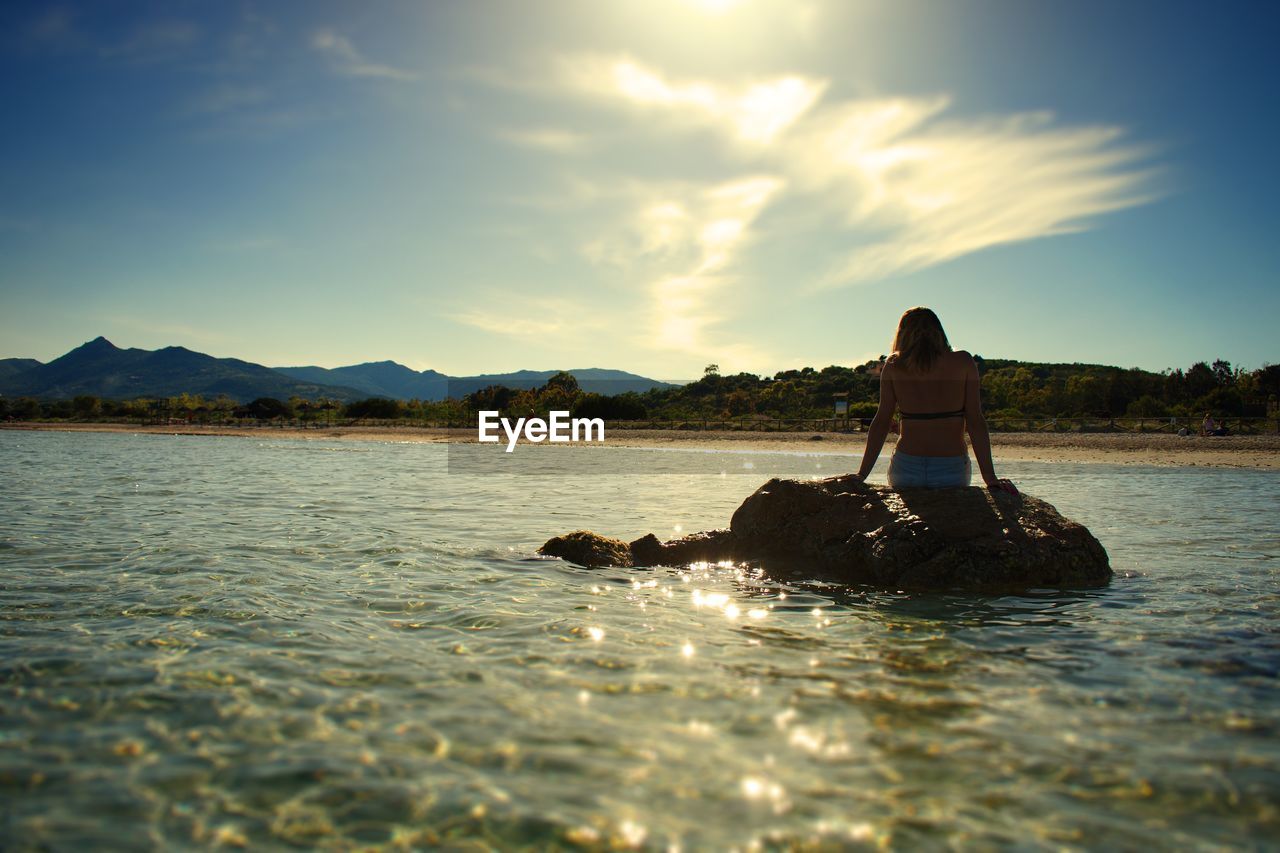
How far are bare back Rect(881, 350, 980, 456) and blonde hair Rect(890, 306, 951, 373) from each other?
2.2 inches

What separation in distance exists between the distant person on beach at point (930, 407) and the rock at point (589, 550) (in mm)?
2713

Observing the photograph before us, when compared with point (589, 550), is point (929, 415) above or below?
above

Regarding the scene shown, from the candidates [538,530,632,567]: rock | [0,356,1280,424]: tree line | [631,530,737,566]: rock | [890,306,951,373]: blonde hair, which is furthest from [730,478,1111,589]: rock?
[0,356,1280,424]: tree line

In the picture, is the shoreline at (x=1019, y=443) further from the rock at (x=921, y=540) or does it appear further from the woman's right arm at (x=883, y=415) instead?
the woman's right arm at (x=883, y=415)

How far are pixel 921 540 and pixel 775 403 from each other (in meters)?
67.3

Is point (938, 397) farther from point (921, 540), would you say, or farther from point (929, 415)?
point (921, 540)

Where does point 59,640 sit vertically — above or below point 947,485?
below

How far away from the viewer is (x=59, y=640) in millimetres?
4688

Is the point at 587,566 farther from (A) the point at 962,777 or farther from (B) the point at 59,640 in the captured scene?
(A) the point at 962,777

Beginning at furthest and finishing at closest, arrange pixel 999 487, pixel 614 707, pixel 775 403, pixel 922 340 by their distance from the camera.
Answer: pixel 775 403, pixel 999 487, pixel 922 340, pixel 614 707

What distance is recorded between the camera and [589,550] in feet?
25.2

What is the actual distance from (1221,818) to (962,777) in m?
0.84

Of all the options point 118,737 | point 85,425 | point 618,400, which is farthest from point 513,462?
point 85,425

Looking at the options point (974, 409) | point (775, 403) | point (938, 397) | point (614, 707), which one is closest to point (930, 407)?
point (938, 397)
